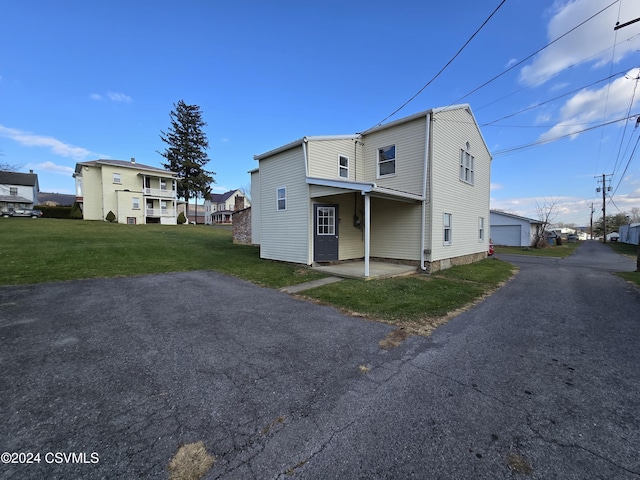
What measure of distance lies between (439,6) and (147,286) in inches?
516

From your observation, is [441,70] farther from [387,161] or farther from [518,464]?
[518,464]

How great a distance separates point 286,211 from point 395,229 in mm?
4730

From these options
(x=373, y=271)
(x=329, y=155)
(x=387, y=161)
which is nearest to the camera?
(x=373, y=271)

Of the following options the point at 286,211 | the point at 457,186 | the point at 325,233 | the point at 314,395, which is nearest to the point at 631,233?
the point at 457,186

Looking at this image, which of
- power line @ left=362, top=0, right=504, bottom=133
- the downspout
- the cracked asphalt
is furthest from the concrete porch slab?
power line @ left=362, top=0, right=504, bottom=133

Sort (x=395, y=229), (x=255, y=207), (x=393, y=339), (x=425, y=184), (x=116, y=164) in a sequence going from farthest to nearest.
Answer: (x=116, y=164) < (x=255, y=207) < (x=395, y=229) < (x=425, y=184) < (x=393, y=339)

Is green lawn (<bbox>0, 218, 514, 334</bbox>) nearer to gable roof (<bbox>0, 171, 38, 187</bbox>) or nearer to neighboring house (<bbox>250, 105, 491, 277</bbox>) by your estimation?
neighboring house (<bbox>250, 105, 491, 277</bbox>)

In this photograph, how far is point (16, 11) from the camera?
9.33 m

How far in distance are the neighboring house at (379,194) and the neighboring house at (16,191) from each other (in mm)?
44691

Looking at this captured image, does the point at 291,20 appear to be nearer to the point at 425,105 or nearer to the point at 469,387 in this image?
the point at 425,105

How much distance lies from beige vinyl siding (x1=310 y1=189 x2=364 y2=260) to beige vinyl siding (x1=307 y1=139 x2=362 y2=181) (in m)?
0.93

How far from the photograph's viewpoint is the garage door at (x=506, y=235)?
2899cm

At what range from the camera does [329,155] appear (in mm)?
10977

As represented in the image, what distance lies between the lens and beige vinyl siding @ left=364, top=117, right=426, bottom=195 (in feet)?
33.9
